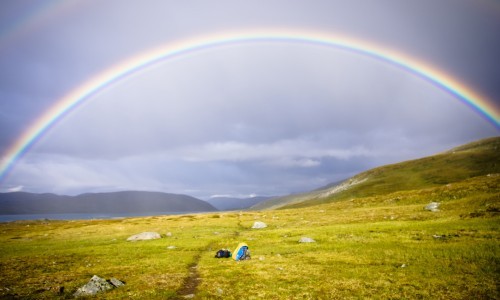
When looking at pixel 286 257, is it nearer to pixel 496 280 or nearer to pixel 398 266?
pixel 398 266

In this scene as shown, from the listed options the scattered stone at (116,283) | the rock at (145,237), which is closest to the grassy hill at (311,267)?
the scattered stone at (116,283)

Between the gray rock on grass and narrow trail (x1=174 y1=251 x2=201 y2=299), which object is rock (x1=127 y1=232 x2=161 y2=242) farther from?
the gray rock on grass

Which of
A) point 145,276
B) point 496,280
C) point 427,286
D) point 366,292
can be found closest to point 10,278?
point 145,276

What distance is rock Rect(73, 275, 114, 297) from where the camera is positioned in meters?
21.6

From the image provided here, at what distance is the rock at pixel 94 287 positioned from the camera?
2159 cm

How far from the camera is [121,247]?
4584cm

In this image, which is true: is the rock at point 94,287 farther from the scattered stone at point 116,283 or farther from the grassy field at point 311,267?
the grassy field at point 311,267

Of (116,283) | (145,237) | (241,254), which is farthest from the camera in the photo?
(145,237)

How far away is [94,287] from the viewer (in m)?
22.3

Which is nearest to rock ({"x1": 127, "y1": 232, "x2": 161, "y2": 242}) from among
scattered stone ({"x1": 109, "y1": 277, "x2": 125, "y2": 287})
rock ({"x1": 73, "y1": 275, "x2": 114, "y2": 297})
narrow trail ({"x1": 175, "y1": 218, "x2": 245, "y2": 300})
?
narrow trail ({"x1": 175, "y1": 218, "x2": 245, "y2": 300})

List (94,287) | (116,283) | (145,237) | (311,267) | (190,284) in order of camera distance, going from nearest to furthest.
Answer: (94,287)
(116,283)
(190,284)
(311,267)
(145,237)

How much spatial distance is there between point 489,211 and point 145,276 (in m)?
48.9

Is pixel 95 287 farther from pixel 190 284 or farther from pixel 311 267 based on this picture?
pixel 311 267

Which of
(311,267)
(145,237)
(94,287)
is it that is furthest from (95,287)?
(145,237)
